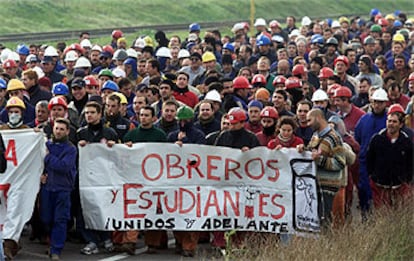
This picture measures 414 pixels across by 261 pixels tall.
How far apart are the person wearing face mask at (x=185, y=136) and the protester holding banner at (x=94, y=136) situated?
83 centimetres

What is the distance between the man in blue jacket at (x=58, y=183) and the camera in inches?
566

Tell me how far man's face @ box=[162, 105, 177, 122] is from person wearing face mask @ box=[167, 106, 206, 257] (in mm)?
151

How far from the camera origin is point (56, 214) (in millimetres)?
14398

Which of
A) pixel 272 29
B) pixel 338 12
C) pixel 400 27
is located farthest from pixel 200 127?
pixel 338 12

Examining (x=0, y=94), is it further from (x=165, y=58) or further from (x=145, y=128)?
(x=165, y=58)

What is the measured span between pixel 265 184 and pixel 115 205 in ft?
6.37

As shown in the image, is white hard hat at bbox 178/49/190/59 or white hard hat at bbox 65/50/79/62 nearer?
white hard hat at bbox 65/50/79/62

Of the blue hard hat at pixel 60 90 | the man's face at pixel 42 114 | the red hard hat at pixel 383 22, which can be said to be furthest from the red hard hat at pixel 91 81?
the red hard hat at pixel 383 22

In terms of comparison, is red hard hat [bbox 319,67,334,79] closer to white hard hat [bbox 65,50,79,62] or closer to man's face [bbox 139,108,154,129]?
white hard hat [bbox 65,50,79,62]

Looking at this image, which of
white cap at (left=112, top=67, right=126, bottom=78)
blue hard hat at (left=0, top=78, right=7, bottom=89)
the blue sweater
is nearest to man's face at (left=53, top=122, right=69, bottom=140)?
the blue sweater

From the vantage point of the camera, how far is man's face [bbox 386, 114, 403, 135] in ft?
50.5

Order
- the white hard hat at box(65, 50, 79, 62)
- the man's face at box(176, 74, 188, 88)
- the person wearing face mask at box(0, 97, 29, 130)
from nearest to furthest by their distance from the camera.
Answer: the person wearing face mask at box(0, 97, 29, 130) → the man's face at box(176, 74, 188, 88) → the white hard hat at box(65, 50, 79, 62)

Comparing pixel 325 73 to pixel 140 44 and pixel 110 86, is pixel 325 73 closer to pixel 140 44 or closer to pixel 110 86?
pixel 110 86

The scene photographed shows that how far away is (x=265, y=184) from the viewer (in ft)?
49.1
